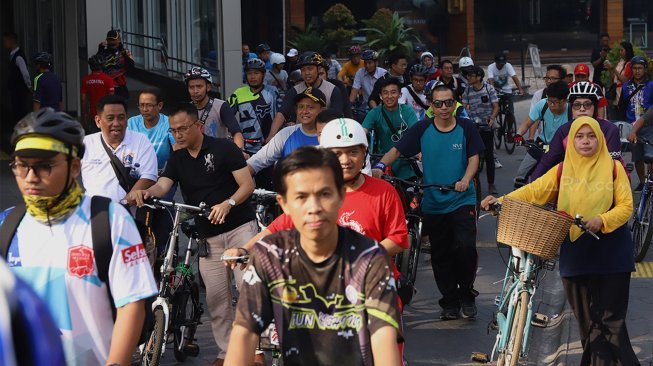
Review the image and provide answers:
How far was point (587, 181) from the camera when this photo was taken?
23.3 feet

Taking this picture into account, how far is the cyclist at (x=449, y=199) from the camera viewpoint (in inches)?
374

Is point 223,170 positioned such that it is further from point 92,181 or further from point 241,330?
point 241,330

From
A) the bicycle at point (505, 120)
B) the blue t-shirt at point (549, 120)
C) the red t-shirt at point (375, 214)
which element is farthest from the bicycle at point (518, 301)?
the bicycle at point (505, 120)

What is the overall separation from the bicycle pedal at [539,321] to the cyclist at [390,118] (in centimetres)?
302

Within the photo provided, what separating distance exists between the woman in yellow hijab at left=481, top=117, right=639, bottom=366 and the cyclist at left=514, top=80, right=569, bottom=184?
486cm

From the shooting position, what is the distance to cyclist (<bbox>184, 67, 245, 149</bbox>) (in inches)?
432

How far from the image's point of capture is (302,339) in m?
4.12

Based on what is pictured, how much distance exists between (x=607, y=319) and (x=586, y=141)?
1.00 m

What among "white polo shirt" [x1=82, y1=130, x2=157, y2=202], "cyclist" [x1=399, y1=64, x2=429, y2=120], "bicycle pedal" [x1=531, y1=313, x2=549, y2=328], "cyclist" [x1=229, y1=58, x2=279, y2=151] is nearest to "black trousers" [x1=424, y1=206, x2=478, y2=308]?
"bicycle pedal" [x1=531, y1=313, x2=549, y2=328]

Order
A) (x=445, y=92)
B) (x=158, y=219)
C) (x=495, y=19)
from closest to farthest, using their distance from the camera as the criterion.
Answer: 1. (x=158, y=219)
2. (x=445, y=92)
3. (x=495, y=19)

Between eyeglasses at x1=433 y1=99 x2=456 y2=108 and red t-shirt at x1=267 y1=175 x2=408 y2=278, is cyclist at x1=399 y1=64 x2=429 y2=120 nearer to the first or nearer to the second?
eyeglasses at x1=433 y1=99 x2=456 y2=108

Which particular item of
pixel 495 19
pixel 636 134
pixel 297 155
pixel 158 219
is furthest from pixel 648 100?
pixel 495 19

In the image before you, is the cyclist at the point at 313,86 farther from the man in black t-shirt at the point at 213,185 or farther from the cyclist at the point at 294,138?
the man in black t-shirt at the point at 213,185

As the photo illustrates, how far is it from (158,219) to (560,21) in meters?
36.2
